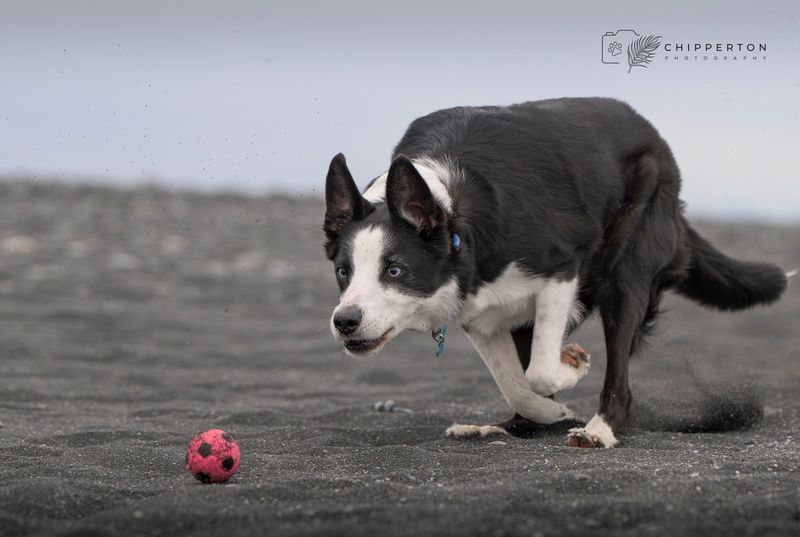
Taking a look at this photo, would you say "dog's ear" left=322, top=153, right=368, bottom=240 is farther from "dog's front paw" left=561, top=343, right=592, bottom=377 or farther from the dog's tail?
the dog's tail

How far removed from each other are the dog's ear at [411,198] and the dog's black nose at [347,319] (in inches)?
21.2

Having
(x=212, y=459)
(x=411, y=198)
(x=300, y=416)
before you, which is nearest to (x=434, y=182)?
(x=411, y=198)

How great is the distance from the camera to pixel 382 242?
5.49 metres

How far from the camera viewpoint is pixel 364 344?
17.9 ft

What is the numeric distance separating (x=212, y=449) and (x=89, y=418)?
3.06m

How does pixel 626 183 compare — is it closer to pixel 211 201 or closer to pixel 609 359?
pixel 609 359

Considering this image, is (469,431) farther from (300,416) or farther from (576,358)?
(300,416)

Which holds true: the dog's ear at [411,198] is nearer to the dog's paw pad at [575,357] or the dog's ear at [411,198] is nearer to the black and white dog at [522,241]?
the black and white dog at [522,241]

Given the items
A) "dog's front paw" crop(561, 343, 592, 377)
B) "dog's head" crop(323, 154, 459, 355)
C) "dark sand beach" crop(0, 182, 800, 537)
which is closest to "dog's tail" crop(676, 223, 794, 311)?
"dark sand beach" crop(0, 182, 800, 537)

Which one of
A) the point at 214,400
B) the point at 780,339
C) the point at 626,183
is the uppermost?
the point at 626,183

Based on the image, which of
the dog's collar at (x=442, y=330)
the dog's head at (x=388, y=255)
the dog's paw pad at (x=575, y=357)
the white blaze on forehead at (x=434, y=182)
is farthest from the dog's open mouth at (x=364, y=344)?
the dog's paw pad at (x=575, y=357)

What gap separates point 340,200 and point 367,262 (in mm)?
410

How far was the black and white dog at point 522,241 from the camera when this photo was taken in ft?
18.1

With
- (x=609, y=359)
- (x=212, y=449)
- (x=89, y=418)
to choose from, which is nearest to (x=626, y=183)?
(x=609, y=359)
